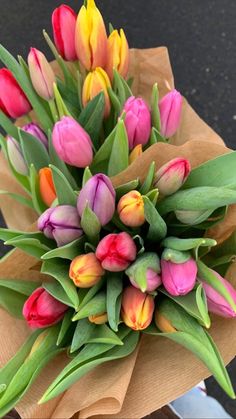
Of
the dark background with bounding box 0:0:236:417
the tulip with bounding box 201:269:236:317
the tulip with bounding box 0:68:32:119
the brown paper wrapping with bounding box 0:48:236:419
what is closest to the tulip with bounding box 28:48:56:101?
the tulip with bounding box 0:68:32:119

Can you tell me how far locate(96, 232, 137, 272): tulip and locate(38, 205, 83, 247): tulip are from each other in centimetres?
3

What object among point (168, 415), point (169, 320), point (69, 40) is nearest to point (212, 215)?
point (169, 320)

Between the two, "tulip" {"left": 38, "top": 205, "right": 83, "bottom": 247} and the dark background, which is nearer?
"tulip" {"left": 38, "top": 205, "right": 83, "bottom": 247}

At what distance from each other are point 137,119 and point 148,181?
60 millimetres

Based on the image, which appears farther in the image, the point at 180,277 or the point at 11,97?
the point at 11,97

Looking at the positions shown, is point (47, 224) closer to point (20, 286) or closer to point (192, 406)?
point (20, 286)

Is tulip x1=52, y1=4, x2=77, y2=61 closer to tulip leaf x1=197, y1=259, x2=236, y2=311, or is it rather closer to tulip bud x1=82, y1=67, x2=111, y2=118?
tulip bud x1=82, y1=67, x2=111, y2=118

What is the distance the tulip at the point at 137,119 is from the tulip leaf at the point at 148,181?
0.16 feet

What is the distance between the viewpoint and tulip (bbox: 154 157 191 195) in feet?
1.35

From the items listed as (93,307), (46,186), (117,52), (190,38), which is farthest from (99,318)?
(190,38)

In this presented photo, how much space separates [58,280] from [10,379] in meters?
0.09

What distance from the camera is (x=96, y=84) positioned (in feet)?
1.61

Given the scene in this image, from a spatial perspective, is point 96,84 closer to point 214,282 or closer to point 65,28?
point 65,28

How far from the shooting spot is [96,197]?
0.41 m
